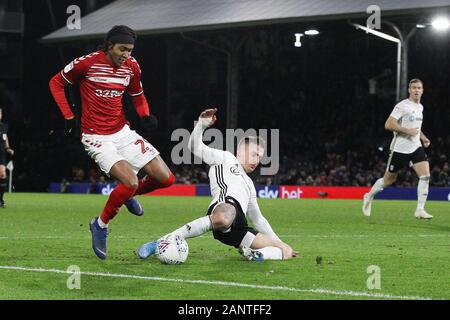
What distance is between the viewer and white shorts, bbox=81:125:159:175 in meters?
9.72

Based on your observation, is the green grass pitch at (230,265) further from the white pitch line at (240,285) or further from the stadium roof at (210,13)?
the stadium roof at (210,13)

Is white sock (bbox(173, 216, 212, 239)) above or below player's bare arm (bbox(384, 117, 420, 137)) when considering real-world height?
below

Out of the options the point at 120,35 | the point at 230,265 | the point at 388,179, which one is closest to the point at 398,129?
the point at 388,179

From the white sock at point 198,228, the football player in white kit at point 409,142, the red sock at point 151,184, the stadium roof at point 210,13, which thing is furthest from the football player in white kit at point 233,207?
the stadium roof at point 210,13

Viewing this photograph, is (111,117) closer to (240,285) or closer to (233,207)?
(233,207)

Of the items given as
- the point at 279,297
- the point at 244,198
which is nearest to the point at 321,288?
the point at 279,297

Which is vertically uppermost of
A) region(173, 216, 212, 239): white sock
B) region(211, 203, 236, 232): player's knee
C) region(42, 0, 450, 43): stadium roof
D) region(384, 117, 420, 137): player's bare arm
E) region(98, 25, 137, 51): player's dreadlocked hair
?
region(42, 0, 450, 43): stadium roof

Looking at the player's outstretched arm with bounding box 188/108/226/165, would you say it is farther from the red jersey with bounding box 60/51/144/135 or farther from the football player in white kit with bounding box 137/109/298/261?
the red jersey with bounding box 60/51/144/135

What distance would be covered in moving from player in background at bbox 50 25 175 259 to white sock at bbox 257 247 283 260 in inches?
54.7

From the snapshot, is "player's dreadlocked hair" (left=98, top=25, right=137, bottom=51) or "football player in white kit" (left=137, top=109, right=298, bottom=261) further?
"player's dreadlocked hair" (left=98, top=25, right=137, bottom=51)

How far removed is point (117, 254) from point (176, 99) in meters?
37.6

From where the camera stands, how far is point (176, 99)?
4741 centimetres

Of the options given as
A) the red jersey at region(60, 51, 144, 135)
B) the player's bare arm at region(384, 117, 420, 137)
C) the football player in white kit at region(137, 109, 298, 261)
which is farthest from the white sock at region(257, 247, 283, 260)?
the player's bare arm at region(384, 117, 420, 137)
